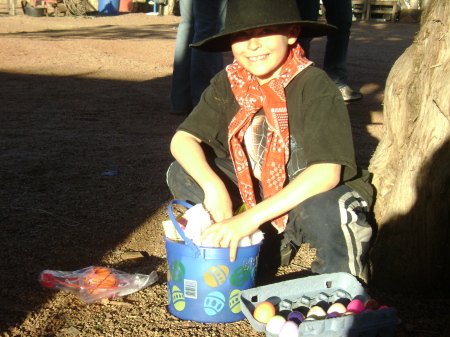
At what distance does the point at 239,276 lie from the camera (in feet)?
7.45

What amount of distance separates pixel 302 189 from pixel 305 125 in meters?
0.31

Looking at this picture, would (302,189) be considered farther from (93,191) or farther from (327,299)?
(93,191)

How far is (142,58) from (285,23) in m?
8.97

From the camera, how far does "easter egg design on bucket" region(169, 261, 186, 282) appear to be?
2266 millimetres

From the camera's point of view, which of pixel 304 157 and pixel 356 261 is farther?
pixel 304 157

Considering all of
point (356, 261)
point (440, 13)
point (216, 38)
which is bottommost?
point (356, 261)

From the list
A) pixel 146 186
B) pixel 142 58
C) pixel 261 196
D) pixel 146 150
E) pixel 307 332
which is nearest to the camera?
pixel 307 332

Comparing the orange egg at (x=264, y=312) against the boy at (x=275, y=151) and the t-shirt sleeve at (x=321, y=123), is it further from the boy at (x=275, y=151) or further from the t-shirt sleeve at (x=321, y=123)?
the t-shirt sleeve at (x=321, y=123)

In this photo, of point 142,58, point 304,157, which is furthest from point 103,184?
point 142,58

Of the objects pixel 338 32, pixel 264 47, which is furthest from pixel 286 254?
pixel 338 32

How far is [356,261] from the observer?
7.95ft

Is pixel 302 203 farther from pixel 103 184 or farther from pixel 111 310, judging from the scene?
pixel 103 184

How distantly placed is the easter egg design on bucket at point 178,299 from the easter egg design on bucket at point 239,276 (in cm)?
22

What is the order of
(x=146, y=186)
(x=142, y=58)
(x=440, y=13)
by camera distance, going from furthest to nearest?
(x=142, y=58)
(x=146, y=186)
(x=440, y=13)
